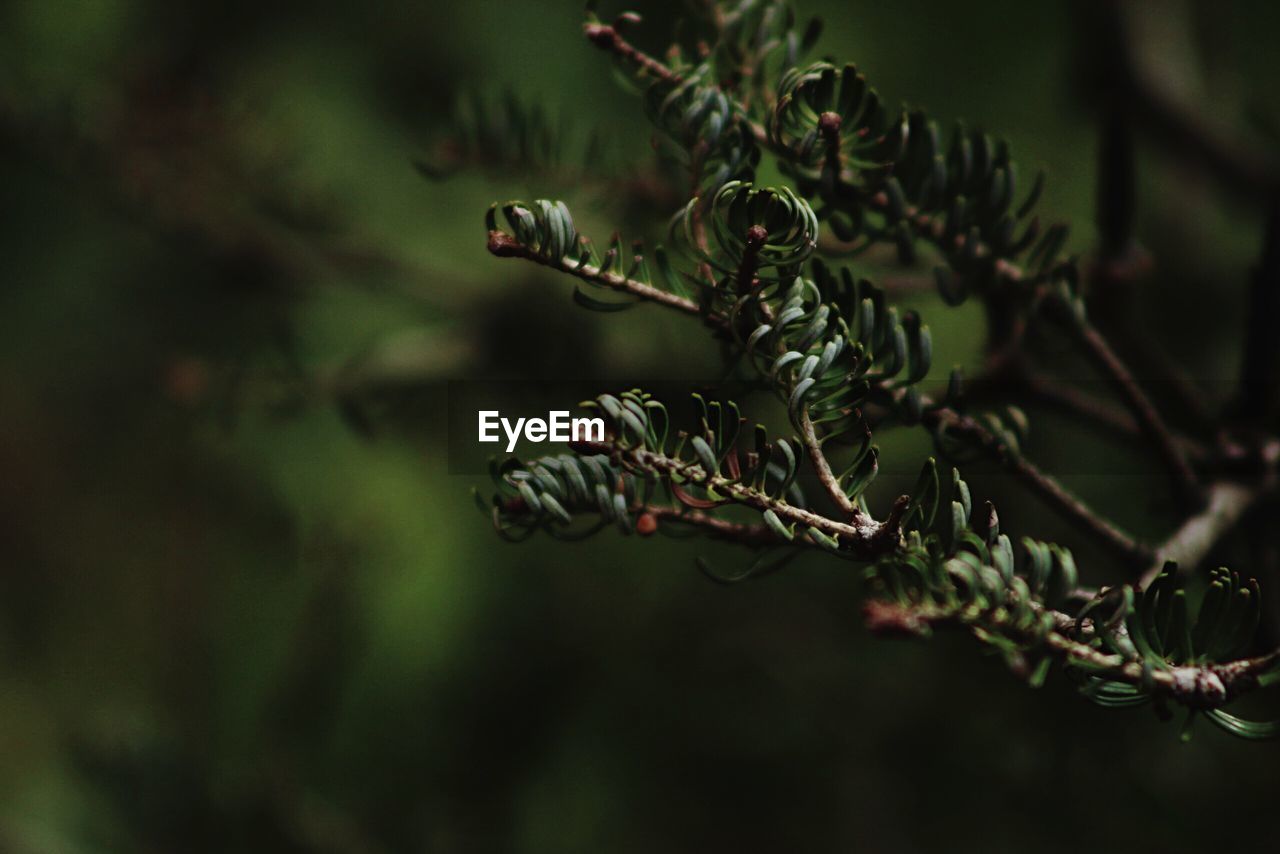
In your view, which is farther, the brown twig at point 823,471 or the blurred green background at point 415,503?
the blurred green background at point 415,503

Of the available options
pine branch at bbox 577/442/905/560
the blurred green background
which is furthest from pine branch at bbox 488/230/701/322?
the blurred green background

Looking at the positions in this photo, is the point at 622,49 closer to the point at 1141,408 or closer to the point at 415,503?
the point at 1141,408

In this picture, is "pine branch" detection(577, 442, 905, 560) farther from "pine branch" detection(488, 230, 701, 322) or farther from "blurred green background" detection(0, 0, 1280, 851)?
"blurred green background" detection(0, 0, 1280, 851)

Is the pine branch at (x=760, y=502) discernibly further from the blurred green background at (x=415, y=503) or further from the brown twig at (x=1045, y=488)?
the blurred green background at (x=415, y=503)

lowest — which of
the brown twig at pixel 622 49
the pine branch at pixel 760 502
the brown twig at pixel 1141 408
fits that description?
the pine branch at pixel 760 502

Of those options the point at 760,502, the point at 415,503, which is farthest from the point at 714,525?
the point at 415,503

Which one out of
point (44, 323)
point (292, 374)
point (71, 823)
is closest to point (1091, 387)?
point (292, 374)

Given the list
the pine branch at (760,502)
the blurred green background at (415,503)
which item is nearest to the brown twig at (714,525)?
the pine branch at (760,502)

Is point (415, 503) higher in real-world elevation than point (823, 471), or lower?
higher

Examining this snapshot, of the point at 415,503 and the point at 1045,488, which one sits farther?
the point at 415,503
